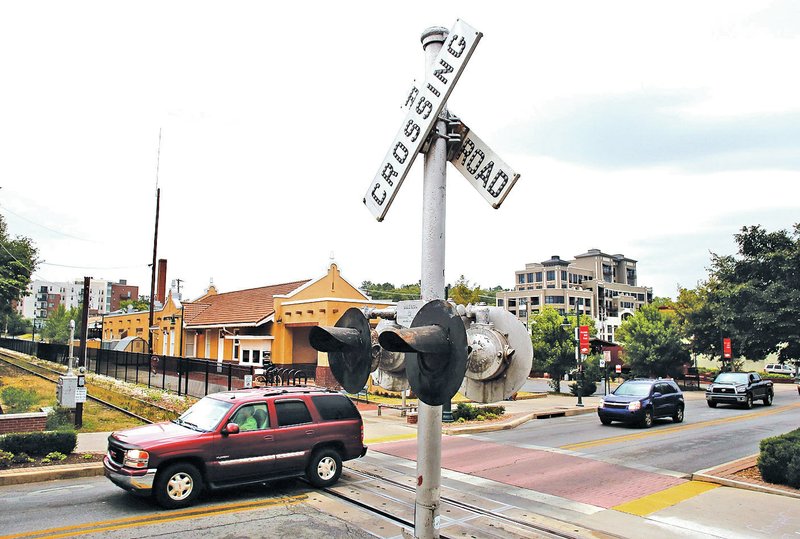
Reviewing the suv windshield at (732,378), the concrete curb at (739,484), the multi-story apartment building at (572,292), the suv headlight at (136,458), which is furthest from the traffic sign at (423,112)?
the multi-story apartment building at (572,292)

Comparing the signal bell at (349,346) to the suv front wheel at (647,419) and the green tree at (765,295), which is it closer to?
the green tree at (765,295)

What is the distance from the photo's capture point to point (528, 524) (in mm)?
8852

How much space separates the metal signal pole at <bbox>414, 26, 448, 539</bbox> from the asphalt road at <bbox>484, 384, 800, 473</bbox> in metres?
11.9

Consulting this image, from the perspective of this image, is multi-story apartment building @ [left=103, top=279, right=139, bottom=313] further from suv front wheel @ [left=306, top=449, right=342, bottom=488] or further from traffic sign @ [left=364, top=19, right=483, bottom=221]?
traffic sign @ [left=364, top=19, right=483, bottom=221]

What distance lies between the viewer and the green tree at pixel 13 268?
134 ft

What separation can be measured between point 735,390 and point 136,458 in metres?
27.9

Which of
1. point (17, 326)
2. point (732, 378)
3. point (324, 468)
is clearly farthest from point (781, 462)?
point (17, 326)

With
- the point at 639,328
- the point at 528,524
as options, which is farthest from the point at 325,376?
the point at 639,328

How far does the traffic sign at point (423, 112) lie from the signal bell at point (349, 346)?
674 millimetres

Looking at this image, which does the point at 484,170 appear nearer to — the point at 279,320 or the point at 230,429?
the point at 230,429

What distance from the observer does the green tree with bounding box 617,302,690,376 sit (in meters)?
44.1

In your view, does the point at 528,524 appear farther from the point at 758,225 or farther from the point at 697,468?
the point at 758,225

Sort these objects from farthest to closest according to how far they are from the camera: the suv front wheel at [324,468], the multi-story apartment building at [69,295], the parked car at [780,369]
→ the multi-story apartment building at [69,295], the parked car at [780,369], the suv front wheel at [324,468]

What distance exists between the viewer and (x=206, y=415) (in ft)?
34.8
